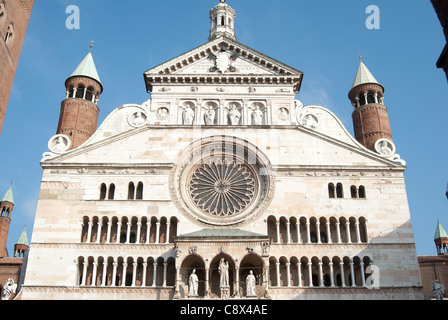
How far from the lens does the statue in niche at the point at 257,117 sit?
98.5ft

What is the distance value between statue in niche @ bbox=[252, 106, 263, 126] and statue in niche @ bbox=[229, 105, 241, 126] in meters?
0.85

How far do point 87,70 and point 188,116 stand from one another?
8.38 metres

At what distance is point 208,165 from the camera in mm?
29016

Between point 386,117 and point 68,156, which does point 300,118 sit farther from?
point 68,156

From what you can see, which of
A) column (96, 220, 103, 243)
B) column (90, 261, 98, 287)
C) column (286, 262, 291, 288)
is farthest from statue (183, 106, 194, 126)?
column (286, 262, 291, 288)

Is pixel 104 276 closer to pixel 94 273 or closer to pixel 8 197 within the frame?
pixel 94 273

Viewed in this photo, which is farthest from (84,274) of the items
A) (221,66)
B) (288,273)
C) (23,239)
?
(23,239)

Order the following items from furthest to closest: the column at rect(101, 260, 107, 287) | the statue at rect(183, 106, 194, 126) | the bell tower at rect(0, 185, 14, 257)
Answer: the bell tower at rect(0, 185, 14, 257) → the statue at rect(183, 106, 194, 126) → the column at rect(101, 260, 107, 287)

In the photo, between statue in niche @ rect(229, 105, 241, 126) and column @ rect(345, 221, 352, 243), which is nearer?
column @ rect(345, 221, 352, 243)

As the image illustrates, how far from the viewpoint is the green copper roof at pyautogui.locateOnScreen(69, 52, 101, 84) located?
3375cm

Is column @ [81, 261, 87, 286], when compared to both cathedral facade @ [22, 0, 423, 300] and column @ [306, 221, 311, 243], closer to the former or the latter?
cathedral facade @ [22, 0, 423, 300]

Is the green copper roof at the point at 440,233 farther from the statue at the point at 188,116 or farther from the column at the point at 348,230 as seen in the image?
the statue at the point at 188,116

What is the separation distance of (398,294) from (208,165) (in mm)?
11567

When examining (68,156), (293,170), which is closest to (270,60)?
(293,170)
